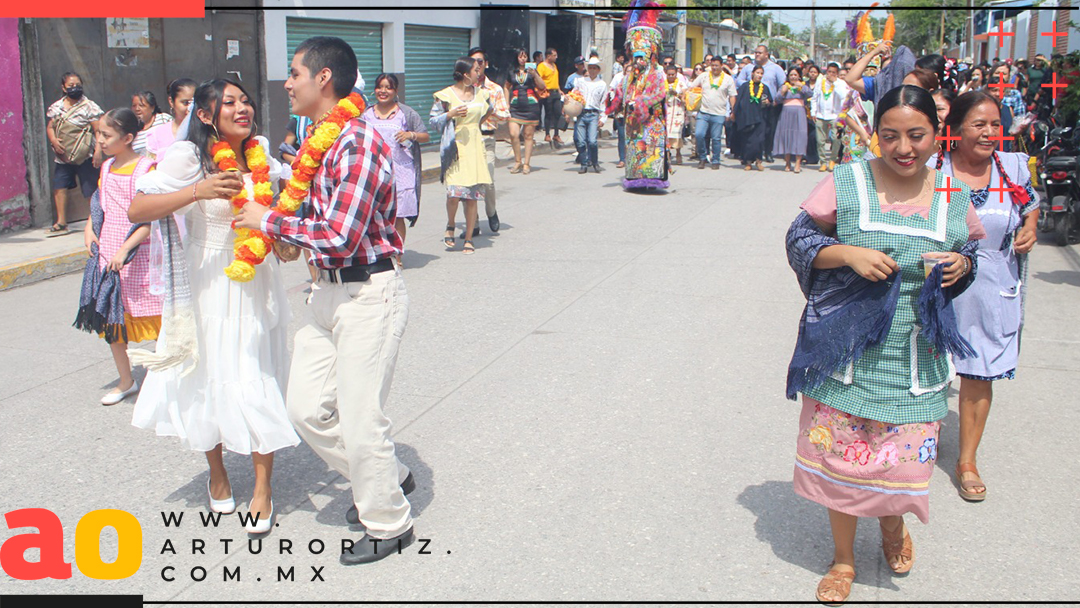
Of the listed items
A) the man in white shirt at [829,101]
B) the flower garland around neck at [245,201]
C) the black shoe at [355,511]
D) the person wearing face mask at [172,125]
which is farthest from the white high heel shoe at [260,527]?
the man in white shirt at [829,101]

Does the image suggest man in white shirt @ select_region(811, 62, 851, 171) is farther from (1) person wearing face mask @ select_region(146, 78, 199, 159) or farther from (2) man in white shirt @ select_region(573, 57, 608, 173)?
(1) person wearing face mask @ select_region(146, 78, 199, 159)

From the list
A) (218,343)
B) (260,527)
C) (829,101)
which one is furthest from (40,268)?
(829,101)

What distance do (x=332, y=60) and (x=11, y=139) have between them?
7.72 m

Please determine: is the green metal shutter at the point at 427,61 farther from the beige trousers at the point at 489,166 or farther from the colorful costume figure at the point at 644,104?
the beige trousers at the point at 489,166

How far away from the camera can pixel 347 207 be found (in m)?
3.23

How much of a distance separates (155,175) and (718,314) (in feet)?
14.3

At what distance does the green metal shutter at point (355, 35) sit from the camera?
1451 centimetres

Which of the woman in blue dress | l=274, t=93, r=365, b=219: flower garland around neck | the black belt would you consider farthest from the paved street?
l=274, t=93, r=365, b=219: flower garland around neck

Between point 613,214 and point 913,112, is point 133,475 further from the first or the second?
point 613,214

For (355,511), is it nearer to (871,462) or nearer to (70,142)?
(871,462)

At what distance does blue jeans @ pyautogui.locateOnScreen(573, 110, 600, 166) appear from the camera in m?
15.7

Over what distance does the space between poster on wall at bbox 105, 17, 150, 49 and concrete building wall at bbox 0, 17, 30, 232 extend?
1.38 m

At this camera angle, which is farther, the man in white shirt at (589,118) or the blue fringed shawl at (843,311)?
the man in white shirt at (589,118)

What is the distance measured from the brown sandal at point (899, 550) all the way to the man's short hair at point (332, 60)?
7.84 feet
